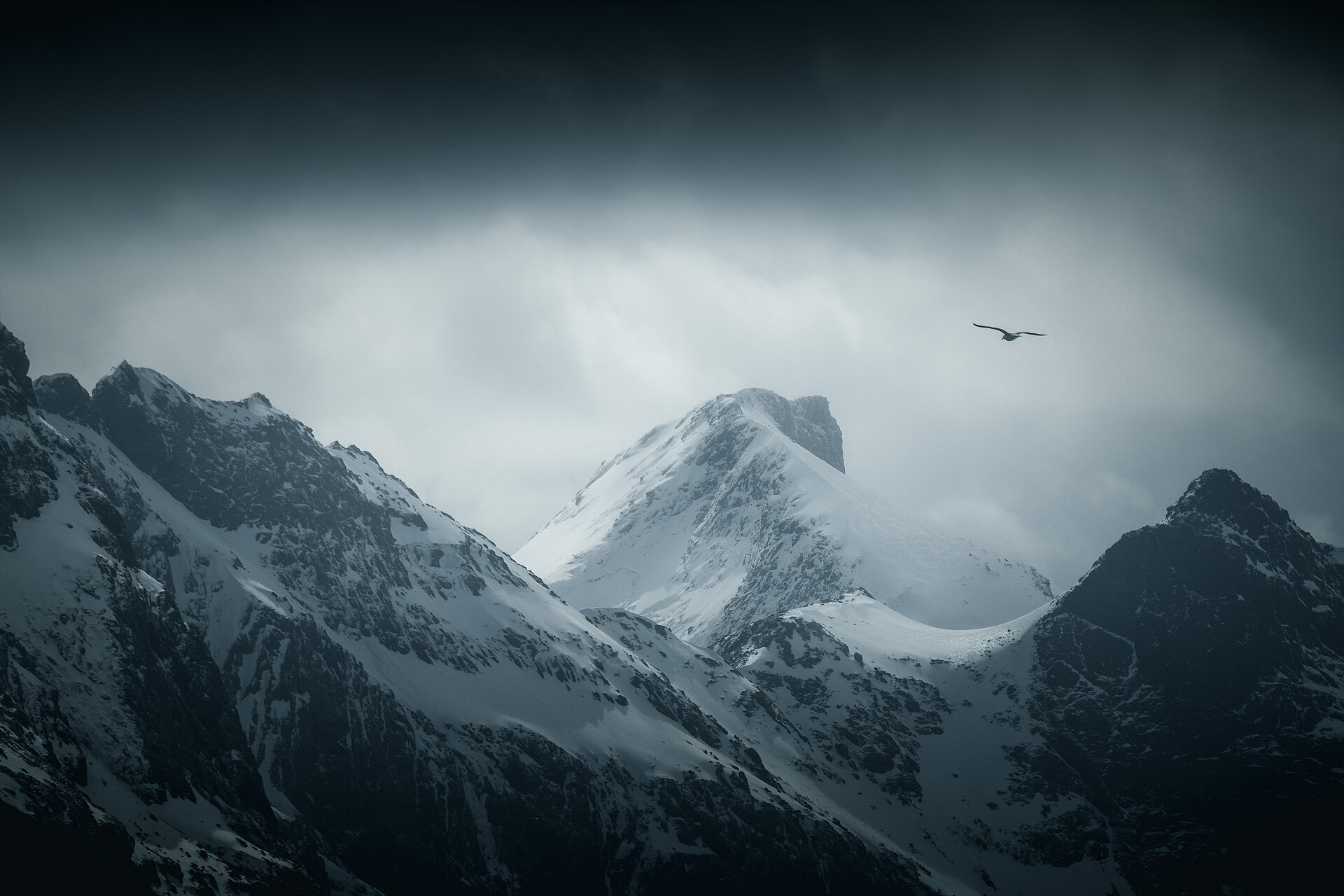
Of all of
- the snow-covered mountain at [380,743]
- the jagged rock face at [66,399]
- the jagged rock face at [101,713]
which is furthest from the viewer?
the jagged rock face at [66,399]

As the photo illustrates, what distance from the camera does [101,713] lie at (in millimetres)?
128125

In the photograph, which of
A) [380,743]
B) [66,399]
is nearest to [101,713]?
[380,743]

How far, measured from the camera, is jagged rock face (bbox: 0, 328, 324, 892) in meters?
104

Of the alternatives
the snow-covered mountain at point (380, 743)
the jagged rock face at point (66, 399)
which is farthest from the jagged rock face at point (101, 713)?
the jagged rock face at point (66, 399)

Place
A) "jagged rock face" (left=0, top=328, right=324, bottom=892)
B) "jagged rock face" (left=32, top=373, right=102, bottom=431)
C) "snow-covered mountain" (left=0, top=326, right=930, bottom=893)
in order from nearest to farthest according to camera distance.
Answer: "jagged rock face" (left=0, top=328, right=324, bottom=892) → "snow-covered mountain" (left=0, top=326, right=930, bottom=893) → "jagged rock face" (left=32, top=373, right=102, bottom=431)

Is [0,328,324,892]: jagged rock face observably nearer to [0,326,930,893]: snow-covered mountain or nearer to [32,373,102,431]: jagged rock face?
[0,326,930,893]: snow-covered mountain

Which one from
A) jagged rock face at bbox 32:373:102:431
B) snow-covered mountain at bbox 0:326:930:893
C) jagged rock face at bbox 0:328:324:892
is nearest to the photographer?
jagged rock face at bbox 0:328:324:892

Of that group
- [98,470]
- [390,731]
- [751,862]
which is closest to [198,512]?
[98,470]

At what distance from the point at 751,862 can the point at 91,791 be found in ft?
349

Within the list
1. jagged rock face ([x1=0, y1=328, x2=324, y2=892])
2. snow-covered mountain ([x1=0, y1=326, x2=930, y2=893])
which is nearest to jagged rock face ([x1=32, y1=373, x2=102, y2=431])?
snow-covered mountain ([x1=0, y1=326, x2=930, y2=893])

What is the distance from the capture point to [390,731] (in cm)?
17138

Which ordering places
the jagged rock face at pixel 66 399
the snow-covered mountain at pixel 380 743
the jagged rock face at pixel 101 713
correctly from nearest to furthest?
the jagged rock face at pixel 101 713 → the snow-covered mountain at pixel 380 743 → the jagged rock face at pixel 66 399

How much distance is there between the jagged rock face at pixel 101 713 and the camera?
104 metres

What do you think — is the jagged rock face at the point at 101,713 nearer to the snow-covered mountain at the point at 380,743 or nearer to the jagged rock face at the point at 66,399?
the snow-covered mountain at the point at 380,743
